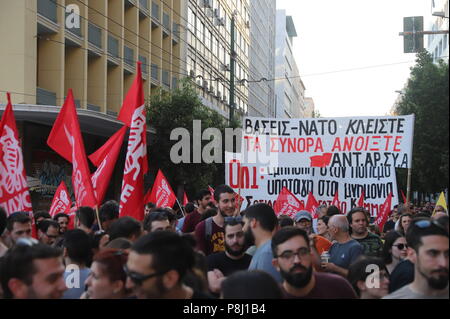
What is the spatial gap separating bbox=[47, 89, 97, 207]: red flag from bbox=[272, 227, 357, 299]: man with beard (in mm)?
4005

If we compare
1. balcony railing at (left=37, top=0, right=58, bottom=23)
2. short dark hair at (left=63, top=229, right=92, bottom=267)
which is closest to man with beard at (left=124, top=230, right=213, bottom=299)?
short dark hair at (left=63, top=229, right=92, bottom=267)

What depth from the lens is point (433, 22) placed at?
190ft

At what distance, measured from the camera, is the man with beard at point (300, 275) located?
156 inches

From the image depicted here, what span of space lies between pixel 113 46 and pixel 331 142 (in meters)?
18.4

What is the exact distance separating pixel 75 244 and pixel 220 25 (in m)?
47.0

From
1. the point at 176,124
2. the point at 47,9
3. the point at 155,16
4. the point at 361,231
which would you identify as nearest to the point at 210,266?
the point at 361,231

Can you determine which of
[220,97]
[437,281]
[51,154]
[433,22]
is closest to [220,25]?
[220,97]

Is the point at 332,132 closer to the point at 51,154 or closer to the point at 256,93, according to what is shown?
the point at 51,154

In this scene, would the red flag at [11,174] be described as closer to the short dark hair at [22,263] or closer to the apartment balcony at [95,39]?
the short dark hair at [22,263]

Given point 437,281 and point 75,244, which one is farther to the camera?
point 75,244

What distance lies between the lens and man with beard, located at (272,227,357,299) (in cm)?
396

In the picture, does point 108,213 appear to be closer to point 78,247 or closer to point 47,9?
point 78,247

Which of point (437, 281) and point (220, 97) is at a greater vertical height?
point (220, 97)

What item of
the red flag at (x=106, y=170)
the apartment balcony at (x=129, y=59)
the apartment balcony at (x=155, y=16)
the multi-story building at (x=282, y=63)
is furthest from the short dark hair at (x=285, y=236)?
the multi-story building at (x=282, y=63)
